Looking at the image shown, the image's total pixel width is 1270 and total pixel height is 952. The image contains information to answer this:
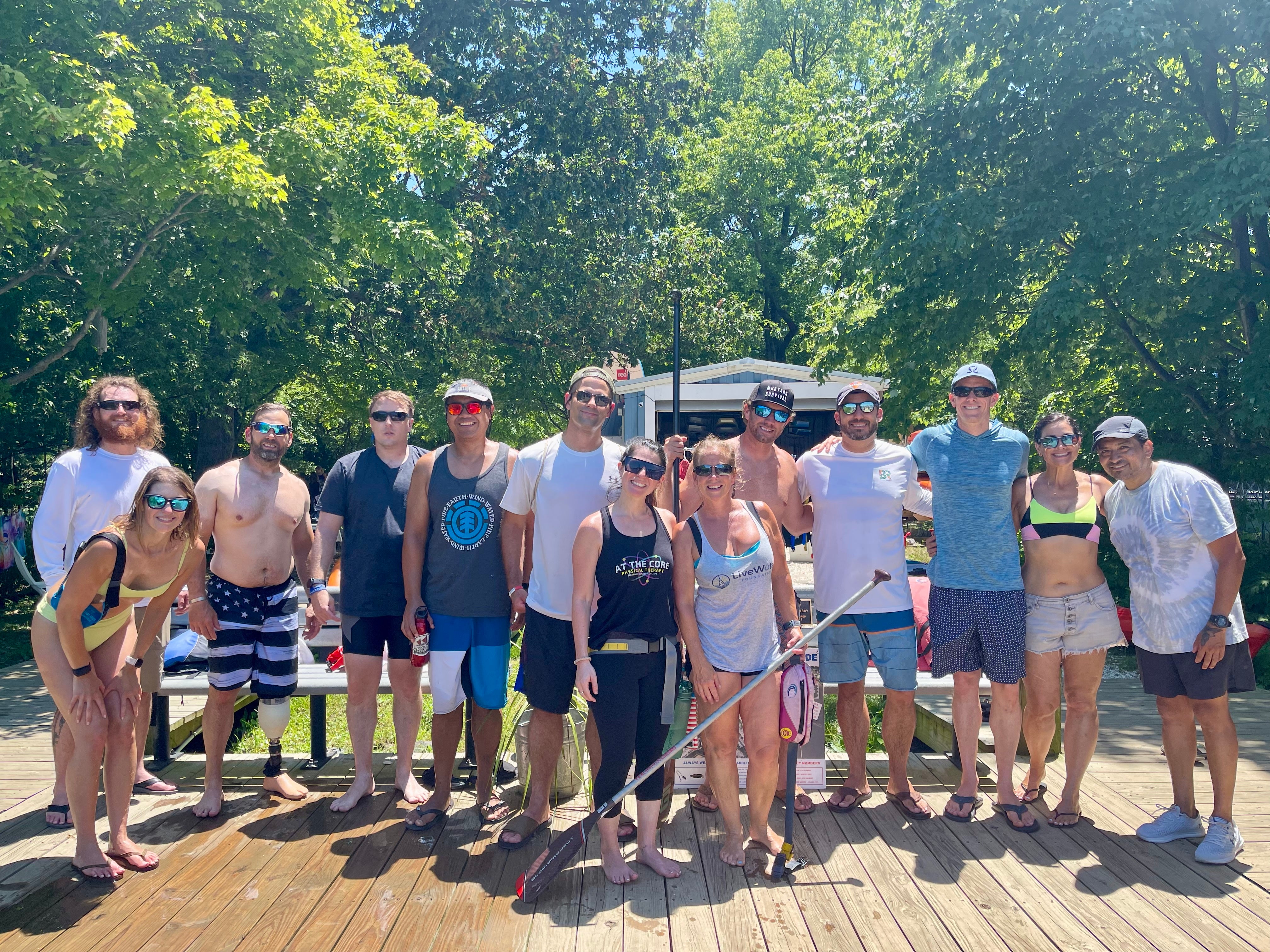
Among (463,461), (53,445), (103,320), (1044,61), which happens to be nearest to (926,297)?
(1044,61)

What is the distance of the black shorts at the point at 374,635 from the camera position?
4281 mm

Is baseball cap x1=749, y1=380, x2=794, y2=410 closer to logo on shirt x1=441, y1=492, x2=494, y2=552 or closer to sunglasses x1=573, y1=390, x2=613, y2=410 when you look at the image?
sunglasses x1=573, y1=390, x2=613, y2=410

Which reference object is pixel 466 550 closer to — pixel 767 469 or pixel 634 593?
pixel 634 593

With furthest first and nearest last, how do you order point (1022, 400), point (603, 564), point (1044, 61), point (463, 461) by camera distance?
point (1022, 400) < point (1044, 61) < point (463, 461) < point (603, 564)

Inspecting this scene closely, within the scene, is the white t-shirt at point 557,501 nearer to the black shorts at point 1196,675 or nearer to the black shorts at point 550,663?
the black shorts at point 550,663

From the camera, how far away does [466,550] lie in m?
4.08

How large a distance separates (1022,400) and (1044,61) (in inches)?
347

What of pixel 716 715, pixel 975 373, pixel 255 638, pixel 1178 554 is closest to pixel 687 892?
pixel 716 715

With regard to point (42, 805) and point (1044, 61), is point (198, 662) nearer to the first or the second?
point (42, 805)

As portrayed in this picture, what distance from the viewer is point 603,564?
353 cm

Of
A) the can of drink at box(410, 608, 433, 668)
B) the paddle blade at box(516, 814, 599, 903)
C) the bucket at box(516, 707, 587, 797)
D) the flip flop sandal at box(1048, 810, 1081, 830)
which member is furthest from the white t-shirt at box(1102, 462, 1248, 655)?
the can of drink at box(410, 608, 433, 668)

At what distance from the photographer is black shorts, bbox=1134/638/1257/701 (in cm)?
386

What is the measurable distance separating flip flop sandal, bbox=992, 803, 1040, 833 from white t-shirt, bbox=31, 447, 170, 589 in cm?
395

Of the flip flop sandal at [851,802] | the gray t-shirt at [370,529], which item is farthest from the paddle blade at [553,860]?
the gray t-shirt at [370,529]
